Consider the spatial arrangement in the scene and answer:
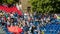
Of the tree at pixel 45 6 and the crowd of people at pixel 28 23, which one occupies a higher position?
the crowd of people at pixel 28 23

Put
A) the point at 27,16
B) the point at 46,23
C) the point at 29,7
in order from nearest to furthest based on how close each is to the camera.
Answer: the point at 46,23
the point at 27,16
the point at 29,7

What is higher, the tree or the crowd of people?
the crowd of people

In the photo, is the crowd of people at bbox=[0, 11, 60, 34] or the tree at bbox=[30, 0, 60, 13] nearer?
the crowd of people at bbox=[0, 11, 60, 34]

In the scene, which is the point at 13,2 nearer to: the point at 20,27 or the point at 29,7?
the point at 29,7

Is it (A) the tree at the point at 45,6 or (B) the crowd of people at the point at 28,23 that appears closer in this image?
(B) the crowd of people at the point at 28,23

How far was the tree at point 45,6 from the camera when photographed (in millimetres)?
40219

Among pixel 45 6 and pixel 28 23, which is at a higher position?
pixel 28 23

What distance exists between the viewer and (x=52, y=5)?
133 ft

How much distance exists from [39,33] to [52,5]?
1792 centimetres

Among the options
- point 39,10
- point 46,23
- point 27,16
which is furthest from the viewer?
point 39,10

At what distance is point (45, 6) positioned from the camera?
133ft

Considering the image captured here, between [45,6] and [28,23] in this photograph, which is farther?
[45,6]

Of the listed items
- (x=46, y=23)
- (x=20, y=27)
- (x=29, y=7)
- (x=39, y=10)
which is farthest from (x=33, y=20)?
(x=29, y=7)

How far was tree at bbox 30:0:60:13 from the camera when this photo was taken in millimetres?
40219
